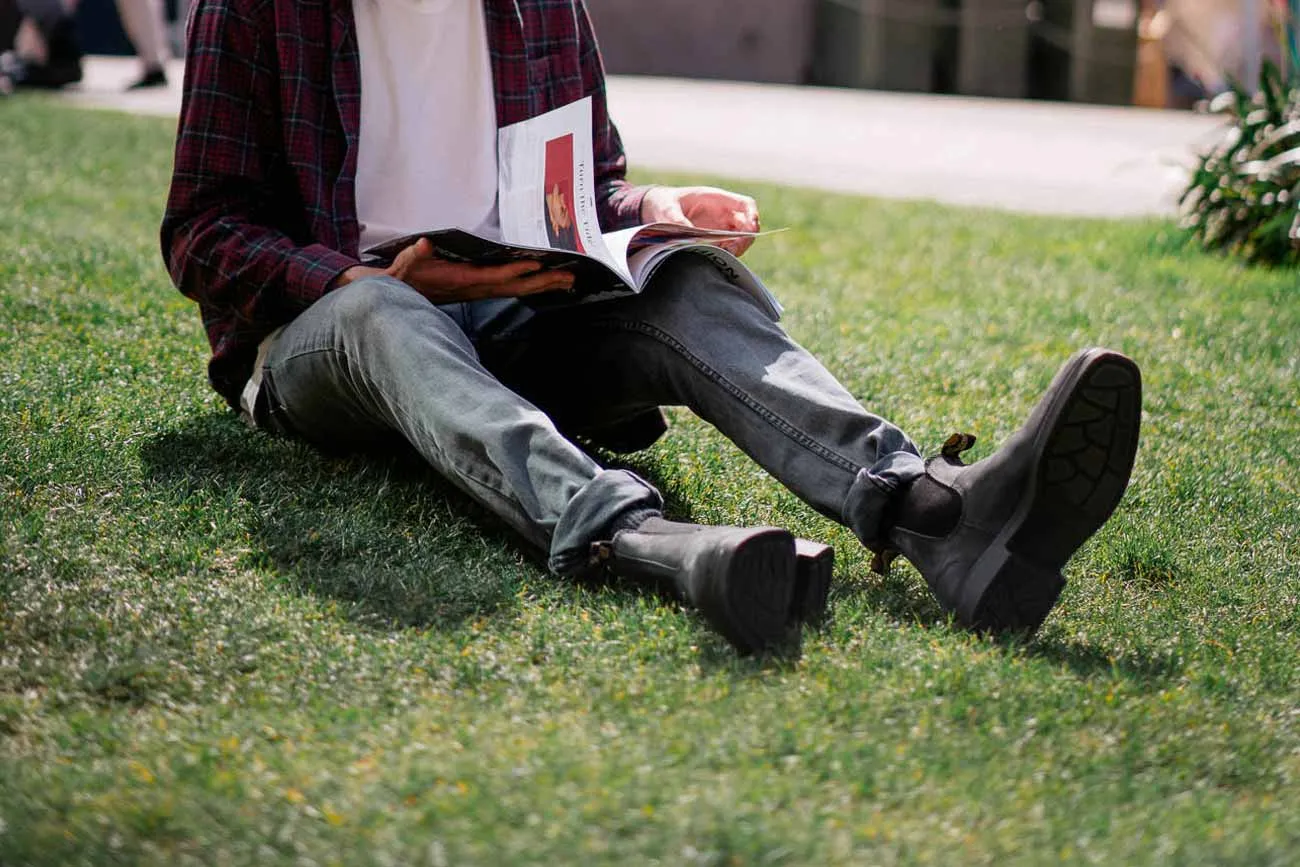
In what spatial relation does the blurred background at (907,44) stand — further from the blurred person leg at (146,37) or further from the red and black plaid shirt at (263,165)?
the red and black plaid shirt at (263,165)

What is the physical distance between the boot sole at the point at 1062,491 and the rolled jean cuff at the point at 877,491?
17 centimetres

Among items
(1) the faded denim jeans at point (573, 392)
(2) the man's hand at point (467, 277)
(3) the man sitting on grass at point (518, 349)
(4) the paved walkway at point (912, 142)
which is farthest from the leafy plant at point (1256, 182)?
(2) the man's hand at point (467, 277)

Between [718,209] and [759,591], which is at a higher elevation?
[718,209]

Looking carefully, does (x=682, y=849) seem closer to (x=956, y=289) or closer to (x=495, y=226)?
(x=495, y=226)

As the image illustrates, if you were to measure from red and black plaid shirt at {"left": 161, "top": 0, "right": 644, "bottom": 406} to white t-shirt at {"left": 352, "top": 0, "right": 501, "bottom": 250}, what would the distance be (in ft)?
0.22

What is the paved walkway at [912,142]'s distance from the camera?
7.42 metres

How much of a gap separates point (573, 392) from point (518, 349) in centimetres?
13

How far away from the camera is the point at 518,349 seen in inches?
114

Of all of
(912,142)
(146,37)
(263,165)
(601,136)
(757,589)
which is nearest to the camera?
(757,589)

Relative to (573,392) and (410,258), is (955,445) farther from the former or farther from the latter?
(410,258)

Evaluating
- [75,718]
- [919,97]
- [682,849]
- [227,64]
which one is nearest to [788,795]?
[682,849]

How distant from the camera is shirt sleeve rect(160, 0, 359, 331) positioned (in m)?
2.72

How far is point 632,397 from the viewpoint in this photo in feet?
9.20

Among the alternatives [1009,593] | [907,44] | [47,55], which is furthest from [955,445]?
[907,44]
